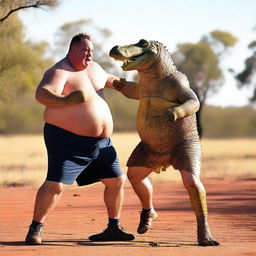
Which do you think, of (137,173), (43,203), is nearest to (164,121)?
(137,173)

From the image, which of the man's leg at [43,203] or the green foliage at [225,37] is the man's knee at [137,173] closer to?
the man's leg at [43,203]

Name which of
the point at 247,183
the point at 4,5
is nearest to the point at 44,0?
the point at 4,5

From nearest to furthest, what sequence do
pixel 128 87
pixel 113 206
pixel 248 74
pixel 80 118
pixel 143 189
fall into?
1. pixel 80 118
2. pixel 143 189
3. pixel 113 206
4. pixel 128 87
5. pixel 248 74

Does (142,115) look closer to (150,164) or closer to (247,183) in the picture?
(150,164)

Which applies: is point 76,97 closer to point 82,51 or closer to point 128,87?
point 82,51

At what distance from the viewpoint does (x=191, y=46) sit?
59375 millimetres

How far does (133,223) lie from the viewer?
10555mm

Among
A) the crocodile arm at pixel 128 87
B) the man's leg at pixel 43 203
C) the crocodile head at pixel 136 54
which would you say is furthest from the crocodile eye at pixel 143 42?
the man's leg at pixel 43 203

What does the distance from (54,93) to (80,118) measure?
37cm

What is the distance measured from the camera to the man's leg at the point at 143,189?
8719mm

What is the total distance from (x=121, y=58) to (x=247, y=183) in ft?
30.3

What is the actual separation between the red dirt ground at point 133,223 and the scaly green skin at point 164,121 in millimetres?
552

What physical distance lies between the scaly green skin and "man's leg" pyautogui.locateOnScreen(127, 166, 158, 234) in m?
0.08

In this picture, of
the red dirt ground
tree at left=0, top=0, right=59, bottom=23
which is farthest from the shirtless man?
tree at left=0, top=0, right=59, bottom=23
